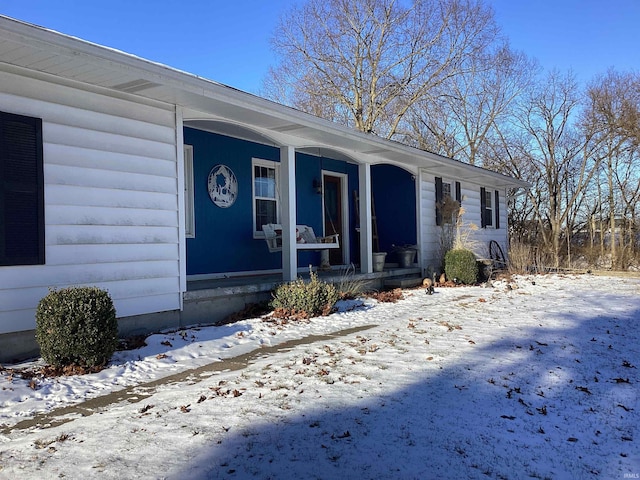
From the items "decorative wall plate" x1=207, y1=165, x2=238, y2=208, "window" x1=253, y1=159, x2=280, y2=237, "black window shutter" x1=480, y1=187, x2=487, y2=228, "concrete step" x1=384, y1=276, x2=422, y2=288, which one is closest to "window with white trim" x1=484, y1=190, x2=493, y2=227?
"black window shutter" x1=480, y1=187, x2=487, y2=228

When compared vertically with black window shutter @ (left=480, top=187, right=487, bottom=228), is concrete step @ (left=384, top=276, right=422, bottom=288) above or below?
below

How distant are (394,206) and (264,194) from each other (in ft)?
11.8

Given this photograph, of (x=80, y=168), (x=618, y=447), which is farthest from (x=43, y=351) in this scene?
(x=618, y=447)

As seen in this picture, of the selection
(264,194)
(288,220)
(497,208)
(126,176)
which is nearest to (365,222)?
(264,194)

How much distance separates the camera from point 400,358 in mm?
4645

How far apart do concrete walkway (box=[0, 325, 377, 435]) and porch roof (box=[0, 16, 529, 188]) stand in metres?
2.83

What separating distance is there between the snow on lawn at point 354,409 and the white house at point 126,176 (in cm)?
88

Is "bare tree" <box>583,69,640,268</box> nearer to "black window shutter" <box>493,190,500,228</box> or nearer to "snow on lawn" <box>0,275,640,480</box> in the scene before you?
"black window shutter" <box>493,190,500,228</box>

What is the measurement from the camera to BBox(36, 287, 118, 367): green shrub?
4.29 metres

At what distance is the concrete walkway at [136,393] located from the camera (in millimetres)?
3379

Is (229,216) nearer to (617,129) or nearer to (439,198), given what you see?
(439,198)

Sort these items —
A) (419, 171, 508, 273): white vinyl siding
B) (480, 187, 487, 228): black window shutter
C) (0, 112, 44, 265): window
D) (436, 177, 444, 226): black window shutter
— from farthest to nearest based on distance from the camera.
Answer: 1. (480, 187, 487, 228): black window shutter
2. (436, 177, 444, 226): black window shutter
3. (419, 171, 508, 273): white vinyl siding
4. (0, 112, 44, 265): window

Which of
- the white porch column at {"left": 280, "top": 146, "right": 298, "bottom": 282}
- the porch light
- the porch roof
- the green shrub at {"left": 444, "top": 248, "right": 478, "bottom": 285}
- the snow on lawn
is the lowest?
the snow on lawn

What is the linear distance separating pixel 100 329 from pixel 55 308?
0.40 metres
